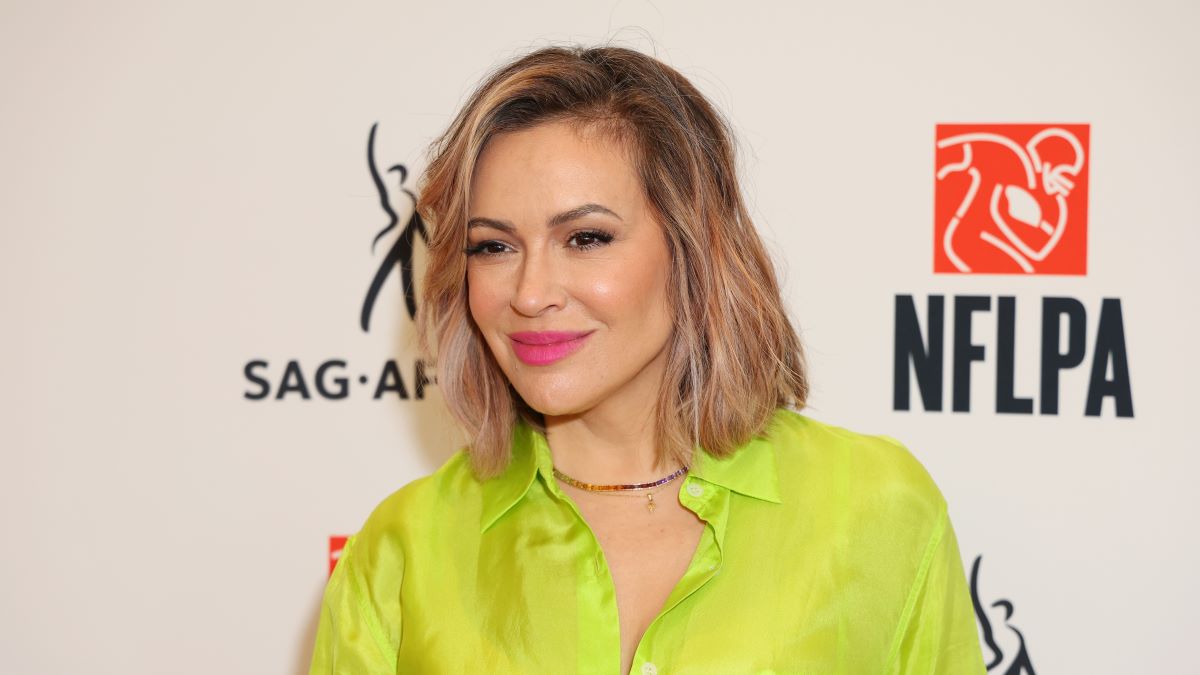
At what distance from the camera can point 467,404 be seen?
1560mm

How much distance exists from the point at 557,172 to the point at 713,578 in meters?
0.52

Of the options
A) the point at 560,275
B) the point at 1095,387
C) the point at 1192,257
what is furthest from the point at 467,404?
the point at 1192,257

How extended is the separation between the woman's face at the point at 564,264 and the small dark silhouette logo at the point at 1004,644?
830mm

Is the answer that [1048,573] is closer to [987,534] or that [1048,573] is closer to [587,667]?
[987,534]

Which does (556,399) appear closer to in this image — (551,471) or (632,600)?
(551,471)

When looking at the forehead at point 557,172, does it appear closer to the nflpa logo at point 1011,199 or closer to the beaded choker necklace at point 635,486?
the beaded choker necklace at point 635,486

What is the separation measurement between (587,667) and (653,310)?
43 centimetres


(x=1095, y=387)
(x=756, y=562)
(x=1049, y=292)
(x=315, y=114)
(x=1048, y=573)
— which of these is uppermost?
(x=315, y=114)

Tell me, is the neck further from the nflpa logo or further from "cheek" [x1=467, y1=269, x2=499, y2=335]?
the nflpa logo

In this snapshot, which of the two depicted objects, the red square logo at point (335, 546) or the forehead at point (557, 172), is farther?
the red square logo at point (335, 546)

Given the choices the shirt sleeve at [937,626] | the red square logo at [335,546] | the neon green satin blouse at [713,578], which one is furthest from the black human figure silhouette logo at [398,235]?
the shirt sleeve at [937,626]

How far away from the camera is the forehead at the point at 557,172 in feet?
4.39

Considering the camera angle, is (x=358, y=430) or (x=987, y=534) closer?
(x=987, y=534)

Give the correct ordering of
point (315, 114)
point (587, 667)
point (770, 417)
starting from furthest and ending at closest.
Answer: point (315, 114) → point (770, 417) → point (587, 667)
